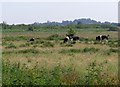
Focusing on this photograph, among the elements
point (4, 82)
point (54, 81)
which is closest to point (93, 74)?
point (54, 81)

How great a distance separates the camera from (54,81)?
9.30 m

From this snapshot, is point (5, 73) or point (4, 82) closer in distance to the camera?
point (4, 82)

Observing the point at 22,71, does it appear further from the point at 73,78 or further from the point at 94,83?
the point at 94,83

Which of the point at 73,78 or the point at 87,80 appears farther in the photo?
the point at 73,78

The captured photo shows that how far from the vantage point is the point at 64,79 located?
9.83 metres

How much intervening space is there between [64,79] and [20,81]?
1.32m

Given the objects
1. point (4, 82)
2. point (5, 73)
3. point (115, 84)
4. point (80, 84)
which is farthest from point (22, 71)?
point (115, 84)

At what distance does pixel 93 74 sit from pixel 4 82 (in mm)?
2443

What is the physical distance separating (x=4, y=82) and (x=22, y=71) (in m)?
1.45

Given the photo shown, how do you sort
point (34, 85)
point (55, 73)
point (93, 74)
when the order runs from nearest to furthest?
point (34, 85)
point (93, 74)
point (55, 73)

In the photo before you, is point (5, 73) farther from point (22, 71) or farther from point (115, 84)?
point (115, 84)

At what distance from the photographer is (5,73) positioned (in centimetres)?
1056

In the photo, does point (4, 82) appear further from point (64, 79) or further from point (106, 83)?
point (106, 83)

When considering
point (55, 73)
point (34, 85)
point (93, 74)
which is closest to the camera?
point (34, 85)
